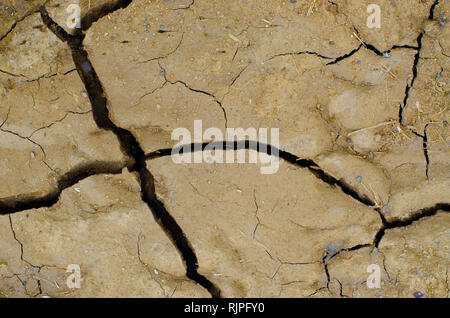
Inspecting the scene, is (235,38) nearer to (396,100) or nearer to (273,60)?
(273,60)

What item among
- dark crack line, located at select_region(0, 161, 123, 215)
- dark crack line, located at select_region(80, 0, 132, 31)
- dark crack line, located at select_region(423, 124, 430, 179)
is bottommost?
dark crack line, located at select_region(0, 161, 123, 215)

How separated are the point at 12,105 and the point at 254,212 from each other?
1.92m

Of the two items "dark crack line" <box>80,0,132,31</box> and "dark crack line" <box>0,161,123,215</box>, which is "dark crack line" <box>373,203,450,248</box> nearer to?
"dark crack line" <box>0,161,123,215</box>

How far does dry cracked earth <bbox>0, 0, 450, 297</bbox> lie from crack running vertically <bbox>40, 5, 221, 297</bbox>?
0.4 inches

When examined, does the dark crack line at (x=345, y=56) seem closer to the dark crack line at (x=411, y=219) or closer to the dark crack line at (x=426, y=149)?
the dark crack line at (x=426, y=149)

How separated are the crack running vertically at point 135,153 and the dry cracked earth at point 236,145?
0.01 meters

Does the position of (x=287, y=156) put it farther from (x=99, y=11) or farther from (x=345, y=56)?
(x=99, y=11)

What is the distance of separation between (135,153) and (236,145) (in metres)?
0.73

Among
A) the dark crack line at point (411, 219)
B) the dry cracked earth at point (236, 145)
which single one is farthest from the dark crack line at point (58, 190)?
the dark crack line at point (411, 219)

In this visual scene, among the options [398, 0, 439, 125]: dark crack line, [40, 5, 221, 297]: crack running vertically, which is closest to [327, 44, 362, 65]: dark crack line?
[398, 0, 439, 125]: dark crack line

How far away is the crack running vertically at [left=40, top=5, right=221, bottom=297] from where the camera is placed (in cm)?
251

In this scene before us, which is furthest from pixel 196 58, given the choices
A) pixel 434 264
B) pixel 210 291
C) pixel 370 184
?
pixel 434 264

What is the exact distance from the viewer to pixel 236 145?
245 centimetres

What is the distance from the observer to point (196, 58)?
2.45 m
